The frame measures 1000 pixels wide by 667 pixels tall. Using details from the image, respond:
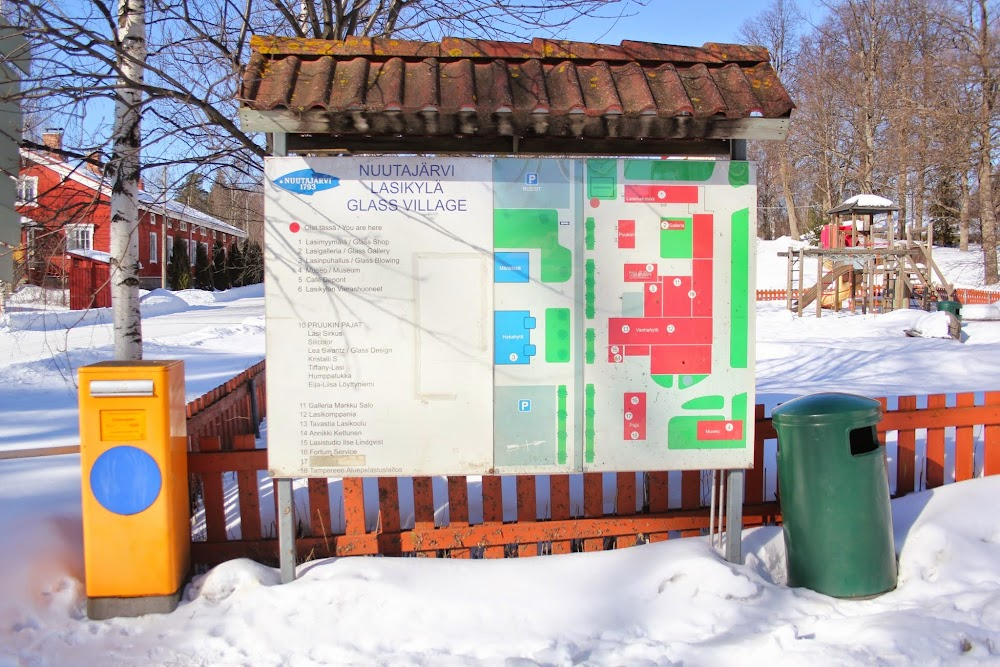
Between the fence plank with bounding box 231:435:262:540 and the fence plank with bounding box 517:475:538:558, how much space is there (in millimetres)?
1576

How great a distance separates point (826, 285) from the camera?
27.2 m

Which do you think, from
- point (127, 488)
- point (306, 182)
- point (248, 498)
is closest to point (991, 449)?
point (306, 182)

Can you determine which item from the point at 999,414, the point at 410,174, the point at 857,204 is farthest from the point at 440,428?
the point at 857,204

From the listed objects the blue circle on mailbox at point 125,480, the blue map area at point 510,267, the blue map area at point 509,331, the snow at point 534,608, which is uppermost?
the blue map area at point 510,267

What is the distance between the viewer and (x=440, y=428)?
361cm

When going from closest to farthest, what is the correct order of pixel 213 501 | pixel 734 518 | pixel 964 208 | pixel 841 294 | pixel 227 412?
pixel 734 518 < pixel 213 501 < pixel 227 412 < pixel 841 294 < pixel 964 208

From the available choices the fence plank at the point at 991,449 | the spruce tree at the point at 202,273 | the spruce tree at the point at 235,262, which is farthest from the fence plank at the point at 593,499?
the spruce tree at the point at 202,273

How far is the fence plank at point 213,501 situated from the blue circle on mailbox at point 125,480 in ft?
1.65

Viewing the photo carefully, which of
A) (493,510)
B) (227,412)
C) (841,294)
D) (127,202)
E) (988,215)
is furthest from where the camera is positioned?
(988,215)

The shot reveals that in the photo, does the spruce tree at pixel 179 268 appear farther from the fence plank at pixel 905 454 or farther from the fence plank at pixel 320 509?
the fence plank at pixel 905 454

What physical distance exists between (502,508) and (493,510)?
0.13 meters

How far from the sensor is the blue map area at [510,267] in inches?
142

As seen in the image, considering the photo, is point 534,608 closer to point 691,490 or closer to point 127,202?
point 691,490

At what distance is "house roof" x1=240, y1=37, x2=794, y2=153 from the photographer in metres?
3.40
